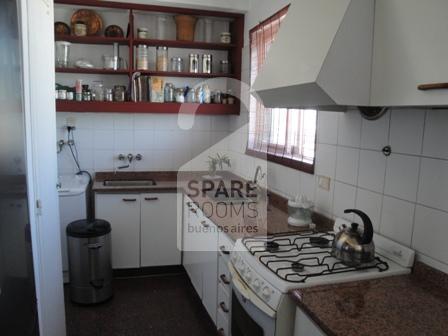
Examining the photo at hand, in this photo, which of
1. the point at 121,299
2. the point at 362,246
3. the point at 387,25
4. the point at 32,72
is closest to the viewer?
the point at 387,25

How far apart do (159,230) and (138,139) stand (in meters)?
0.94

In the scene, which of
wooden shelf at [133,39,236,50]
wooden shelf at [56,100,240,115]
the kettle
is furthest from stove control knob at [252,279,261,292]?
wooden shelf at [133,39,236,50]

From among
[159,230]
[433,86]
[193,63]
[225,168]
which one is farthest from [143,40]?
[433,86]

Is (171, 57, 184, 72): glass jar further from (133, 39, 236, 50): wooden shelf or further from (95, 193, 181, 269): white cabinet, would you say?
(95, 193, 181, 269): white cabinet

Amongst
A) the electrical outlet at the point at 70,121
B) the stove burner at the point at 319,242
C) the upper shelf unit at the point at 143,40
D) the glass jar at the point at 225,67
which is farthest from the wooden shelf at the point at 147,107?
the stove burner at the point at 319,242

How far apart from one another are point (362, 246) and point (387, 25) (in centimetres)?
86

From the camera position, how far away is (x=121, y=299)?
9.55ft

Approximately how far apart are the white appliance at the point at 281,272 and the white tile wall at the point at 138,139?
2038 mm

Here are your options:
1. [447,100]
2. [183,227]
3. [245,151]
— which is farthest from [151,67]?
[447,100]

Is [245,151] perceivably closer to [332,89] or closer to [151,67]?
[151,67]

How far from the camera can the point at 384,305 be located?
1229 mm

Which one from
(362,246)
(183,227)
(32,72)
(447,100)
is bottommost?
(183,227)

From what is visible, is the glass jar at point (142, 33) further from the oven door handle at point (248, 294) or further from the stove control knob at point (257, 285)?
the stove control knob at point (257, 285)

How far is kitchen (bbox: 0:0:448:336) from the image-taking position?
1.26 m
